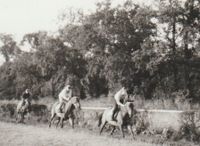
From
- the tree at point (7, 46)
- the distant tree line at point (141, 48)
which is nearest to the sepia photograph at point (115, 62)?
the distant tree line at point (141, 48)

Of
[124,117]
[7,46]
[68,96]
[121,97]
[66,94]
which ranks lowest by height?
[124,117]

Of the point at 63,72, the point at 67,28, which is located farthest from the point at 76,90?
the point at 67,28

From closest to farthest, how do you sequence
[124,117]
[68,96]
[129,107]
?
1. [129,107]
2. [124,117]
3. [68,96]

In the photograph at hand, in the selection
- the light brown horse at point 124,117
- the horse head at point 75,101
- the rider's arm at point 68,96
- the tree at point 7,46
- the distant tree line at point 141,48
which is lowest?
the light brown horse at point 124,117

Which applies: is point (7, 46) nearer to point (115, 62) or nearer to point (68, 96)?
point (115, 62)

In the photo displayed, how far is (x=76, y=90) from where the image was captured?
162 ft

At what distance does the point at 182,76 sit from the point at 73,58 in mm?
15896

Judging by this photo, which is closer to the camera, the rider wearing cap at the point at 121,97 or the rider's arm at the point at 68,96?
the rider wearing cap at the point at 121,97

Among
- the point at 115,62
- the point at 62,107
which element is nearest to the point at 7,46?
the point at 115,62

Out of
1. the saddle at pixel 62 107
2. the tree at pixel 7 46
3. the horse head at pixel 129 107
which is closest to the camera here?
the horse head at pixel 129 107

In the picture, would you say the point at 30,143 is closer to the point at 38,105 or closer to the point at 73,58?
the point at 38,105

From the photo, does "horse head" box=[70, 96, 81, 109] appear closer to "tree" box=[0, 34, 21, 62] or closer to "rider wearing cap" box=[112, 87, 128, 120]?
"rider wearing cap" box=[112, 87, 128, 120]

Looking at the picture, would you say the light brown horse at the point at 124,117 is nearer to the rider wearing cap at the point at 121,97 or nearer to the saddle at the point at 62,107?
the rider wearing cap at the point at 121,97

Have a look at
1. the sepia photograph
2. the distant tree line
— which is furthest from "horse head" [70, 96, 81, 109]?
the distant tree line
